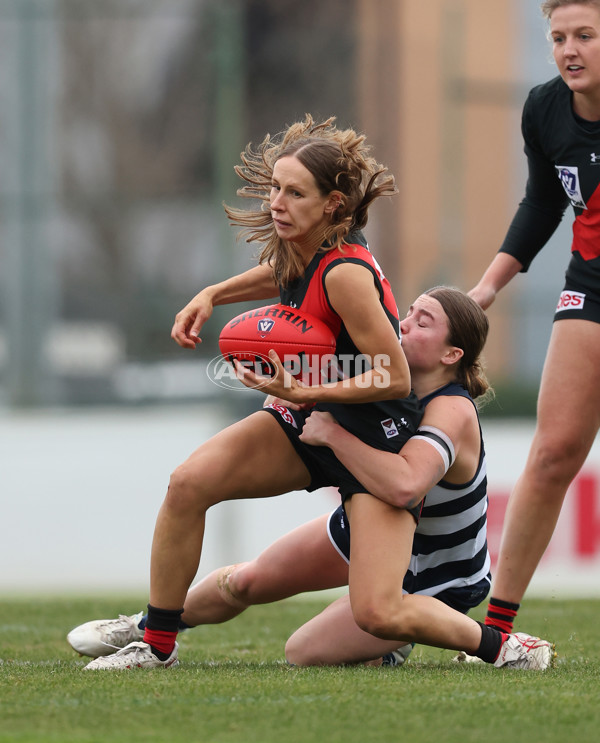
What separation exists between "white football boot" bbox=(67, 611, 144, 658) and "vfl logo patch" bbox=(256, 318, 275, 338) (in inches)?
44.0

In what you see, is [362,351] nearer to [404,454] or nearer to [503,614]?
[404,454]

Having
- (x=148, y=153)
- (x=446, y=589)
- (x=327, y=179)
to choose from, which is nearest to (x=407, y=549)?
(x=446, y=589)

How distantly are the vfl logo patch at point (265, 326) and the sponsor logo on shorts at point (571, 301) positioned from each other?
1.09 metres

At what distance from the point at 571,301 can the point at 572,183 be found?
15.4 inches

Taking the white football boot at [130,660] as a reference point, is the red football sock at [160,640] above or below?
above

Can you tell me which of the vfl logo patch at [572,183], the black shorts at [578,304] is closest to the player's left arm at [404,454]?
the black shorts at [578,304]

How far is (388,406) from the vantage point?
379cm

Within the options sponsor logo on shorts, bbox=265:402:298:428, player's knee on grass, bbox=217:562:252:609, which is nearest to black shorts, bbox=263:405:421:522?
sponsor logo on shorts, bbox=265:402:298:428

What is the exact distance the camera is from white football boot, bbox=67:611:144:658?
3.95 m

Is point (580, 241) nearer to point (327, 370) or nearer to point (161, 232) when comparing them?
point (327, 370)

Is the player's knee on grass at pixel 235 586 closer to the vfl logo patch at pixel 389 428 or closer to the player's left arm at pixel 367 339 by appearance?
the vfl logo patch at pixel 389 428

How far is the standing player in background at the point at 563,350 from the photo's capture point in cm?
399

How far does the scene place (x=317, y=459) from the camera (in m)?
3.81

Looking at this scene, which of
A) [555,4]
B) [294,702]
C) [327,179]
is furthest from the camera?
[555,4]
